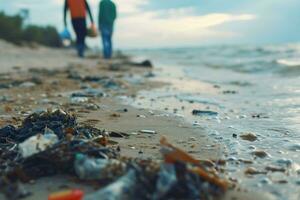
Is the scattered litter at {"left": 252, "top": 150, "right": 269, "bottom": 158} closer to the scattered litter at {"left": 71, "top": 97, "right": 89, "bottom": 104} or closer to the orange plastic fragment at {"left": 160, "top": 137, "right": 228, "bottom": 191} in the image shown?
the orange plastic fragment at {"left": 160, "top": 137, "right": 228, "bottom": 191}

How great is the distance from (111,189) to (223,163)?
98 cm

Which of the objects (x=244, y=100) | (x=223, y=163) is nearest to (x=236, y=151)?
(x=223, y=163)

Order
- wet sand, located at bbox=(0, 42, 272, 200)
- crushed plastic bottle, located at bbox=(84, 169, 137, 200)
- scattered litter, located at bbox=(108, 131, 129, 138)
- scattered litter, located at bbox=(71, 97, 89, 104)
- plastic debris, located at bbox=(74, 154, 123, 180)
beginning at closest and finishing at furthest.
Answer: crushed plastic bottle, located at bbox=(84, 169, 137, 200), plastic debris, located at bbox=(74, 154, 123, 180), wet sand, located at bbox=(0, 42, 272, 200), scattered litter, located at bbox=(108, 131, 129, 138), scattered litter, located at bbox=(71, 97, 89, 104)

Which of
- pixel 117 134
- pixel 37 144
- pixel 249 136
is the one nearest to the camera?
pixel 37 144

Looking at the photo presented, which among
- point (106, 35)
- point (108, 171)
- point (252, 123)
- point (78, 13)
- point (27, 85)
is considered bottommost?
point (27, 85)

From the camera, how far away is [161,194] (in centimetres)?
199

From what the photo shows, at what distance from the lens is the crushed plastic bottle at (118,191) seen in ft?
6.52

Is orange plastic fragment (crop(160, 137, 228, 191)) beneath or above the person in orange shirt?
beneath

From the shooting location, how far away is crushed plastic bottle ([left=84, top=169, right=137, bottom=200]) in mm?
1987

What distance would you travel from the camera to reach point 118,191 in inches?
79.3

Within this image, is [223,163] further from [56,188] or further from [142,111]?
[142,111]

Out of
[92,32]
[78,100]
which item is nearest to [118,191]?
[78,100]

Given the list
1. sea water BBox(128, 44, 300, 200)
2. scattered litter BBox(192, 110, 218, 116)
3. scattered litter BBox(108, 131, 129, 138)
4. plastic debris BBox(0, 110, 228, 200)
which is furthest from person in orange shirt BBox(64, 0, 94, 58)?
plastic debris BBox(0, 110, 228, 200)

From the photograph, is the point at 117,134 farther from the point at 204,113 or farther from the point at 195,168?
the point at 204,113
